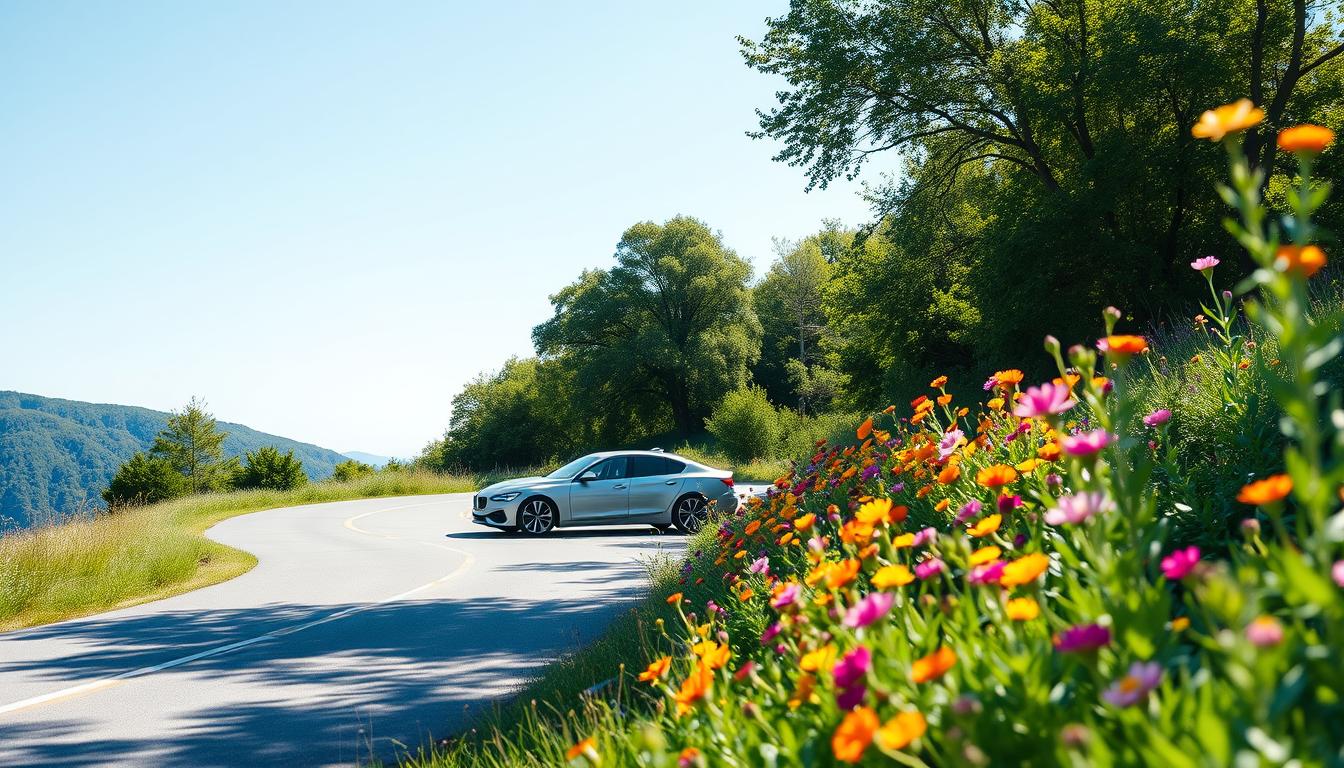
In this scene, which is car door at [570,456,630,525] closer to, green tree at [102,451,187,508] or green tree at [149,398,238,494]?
green tree at [102,451,187,508]

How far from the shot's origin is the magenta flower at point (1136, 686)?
1.40 meters

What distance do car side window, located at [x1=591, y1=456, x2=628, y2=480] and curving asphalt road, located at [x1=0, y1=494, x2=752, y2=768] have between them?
289 cm

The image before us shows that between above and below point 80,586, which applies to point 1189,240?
above

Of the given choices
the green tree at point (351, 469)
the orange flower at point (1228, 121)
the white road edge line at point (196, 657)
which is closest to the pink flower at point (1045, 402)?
the orange flower at point (1228, 121)

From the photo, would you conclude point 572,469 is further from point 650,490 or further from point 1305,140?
point 1305,140

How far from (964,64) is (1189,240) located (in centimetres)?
716

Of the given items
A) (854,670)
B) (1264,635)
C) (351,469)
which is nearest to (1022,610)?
(854,670)

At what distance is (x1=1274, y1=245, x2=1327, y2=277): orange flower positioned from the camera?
1.30 meters

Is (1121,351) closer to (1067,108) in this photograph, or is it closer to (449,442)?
(1067,108)

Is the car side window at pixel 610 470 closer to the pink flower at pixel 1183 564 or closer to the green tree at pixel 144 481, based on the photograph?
the pink flower at pixel 1183 564

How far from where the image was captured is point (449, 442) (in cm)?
7556

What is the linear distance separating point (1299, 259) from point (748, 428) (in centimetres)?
3979

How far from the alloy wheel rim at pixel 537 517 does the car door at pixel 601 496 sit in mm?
472

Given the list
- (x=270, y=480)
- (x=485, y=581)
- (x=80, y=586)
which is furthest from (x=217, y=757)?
(x=270, y=480)
